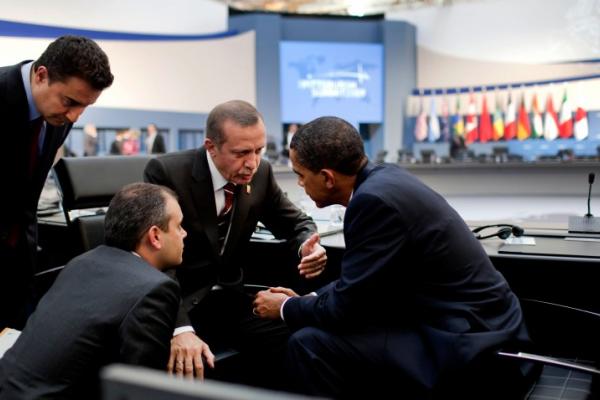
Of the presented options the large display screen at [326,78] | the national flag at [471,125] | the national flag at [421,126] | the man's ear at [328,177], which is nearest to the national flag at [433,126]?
the national flag at [421,126]

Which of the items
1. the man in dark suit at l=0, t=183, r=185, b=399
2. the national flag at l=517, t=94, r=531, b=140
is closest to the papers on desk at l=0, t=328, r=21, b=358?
the man in dark suit at l=0, t=183, r=185, b=399

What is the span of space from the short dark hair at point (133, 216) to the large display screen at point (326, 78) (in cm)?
947

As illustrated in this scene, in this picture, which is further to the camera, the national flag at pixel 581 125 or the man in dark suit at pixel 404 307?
the national flag at pixel 581 125

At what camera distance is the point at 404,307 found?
153 cm

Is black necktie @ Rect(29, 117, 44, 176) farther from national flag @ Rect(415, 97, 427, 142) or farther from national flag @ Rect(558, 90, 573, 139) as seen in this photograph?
national flag @ Rect(415, 97, 427, 142)

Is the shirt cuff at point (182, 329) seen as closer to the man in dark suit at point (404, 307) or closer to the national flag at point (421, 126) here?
the man in dark suit at point (404, 307)

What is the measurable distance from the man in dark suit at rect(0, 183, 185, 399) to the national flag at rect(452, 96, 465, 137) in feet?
32.9

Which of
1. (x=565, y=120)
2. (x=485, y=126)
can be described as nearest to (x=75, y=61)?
(x=565, y=120)

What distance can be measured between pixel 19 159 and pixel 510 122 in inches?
362

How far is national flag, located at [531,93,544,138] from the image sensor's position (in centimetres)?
900

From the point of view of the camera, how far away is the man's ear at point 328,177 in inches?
64.6

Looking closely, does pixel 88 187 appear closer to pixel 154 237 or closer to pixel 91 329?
pixel 154 237

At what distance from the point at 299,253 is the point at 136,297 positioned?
3.08 feet

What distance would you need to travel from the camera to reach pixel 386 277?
1.46m
